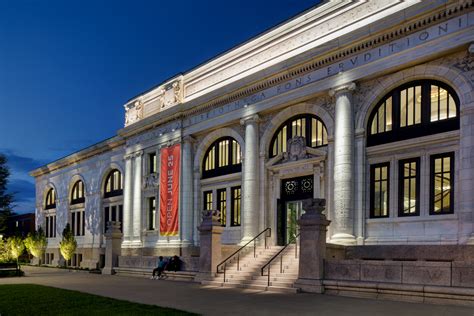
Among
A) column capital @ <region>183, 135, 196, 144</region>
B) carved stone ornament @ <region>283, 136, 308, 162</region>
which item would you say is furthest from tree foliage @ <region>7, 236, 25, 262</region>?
carved stone ornament @ <region>283, 136, 308, 162</region>

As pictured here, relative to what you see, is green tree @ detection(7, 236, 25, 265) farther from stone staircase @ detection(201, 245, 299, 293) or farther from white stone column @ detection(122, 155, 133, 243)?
stone staircase @ detection(201, 245, 299, 293)

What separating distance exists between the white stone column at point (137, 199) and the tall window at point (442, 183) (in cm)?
2305

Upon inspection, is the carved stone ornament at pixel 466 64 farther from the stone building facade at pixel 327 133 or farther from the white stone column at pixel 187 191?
the white stone column at pixel 187 191

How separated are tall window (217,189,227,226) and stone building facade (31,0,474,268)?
109 mm

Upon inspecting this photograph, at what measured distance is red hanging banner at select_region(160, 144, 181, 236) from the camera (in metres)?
34.7

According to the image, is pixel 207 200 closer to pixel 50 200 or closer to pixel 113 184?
pixel 113 184

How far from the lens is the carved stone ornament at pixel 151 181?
1470 inches

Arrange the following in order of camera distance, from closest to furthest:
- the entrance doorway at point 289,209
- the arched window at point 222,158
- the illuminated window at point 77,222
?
the entrance doorway at point 289,209
the arched window at point 222,158
the illuminated window at point 77,222

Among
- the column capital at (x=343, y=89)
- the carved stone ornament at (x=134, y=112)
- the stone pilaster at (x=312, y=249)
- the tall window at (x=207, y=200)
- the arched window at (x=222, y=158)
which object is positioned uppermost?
the carved stone ornament at (x=134, y=112)

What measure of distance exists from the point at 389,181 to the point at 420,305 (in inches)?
305

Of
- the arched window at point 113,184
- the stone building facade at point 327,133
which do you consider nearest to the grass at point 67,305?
the stone building facade at point 327,133

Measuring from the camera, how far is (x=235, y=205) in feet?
103

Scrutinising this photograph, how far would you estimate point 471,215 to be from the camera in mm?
18875

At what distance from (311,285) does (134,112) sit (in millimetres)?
26192
